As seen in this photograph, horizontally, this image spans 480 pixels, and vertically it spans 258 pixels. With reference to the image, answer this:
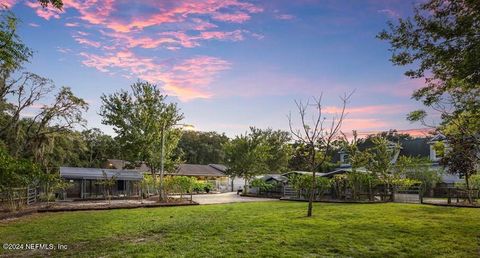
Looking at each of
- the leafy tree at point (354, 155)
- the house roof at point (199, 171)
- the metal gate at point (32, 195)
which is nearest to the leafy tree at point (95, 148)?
the house roof at point (199, 171)

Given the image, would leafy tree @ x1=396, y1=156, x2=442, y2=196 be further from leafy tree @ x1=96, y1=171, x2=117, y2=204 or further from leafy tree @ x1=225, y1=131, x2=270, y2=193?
leafy tree @ x1=96, y1=171, x2=117, y2=204

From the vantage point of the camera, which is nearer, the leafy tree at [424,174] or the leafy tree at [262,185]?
the leafy tree at [424,174]

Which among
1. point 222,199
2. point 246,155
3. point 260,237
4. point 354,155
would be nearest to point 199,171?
point 246,155

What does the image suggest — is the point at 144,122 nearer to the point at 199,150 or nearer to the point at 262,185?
the point at 262,185

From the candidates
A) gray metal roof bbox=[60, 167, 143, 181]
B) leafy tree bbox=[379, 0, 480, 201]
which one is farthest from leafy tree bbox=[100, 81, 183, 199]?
leafy tree bbox=[379, 0, 480, 201]

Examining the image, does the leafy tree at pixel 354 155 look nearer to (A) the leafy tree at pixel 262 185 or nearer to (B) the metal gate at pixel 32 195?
(A) the leafy tree at pixel 262 185

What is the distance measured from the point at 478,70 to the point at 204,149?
7655cm

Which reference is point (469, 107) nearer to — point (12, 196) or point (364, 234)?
point (364, 234)

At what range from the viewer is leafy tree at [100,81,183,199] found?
37281 mm

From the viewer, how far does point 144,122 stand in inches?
1484

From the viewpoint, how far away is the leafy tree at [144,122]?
37281 mm

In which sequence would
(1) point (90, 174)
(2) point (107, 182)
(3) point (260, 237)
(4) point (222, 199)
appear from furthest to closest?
(4) point (222, 199), (1) point (90, 174), (2) point (107, 182), (3) point (260, 237)

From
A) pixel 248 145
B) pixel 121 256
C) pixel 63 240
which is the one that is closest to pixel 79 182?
pixel 248 145

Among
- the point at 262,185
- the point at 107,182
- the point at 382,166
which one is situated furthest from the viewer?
the point at 262,185
